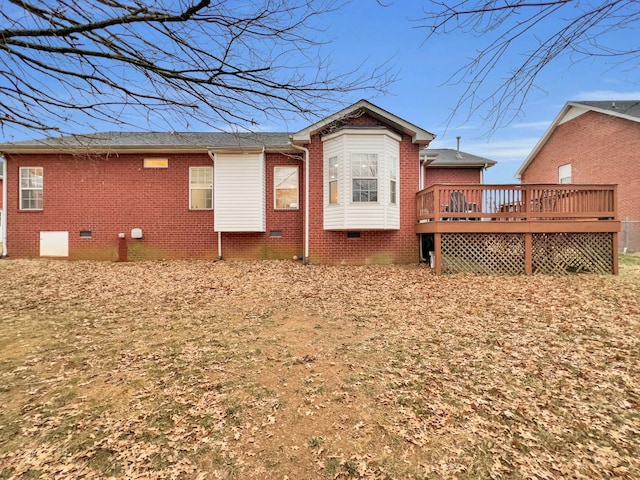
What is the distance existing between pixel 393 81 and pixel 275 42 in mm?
1390

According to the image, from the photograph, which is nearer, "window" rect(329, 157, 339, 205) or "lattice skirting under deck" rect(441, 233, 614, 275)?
"lattice skirting under deck" rect(441, 233, 614, 275)

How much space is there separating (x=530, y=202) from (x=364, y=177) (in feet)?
15.1

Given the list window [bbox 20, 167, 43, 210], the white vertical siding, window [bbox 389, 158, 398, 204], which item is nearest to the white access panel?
window [bbox 20, 167, 43, 210]

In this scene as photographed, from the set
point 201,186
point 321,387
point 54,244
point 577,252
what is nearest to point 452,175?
point 577,252

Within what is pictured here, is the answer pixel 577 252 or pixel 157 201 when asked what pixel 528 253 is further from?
pixel 157 201

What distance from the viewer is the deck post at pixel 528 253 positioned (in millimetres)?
8883

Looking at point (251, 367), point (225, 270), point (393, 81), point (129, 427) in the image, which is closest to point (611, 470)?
point (251, 367)

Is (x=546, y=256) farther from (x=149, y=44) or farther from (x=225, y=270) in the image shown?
(x=149, y=44)

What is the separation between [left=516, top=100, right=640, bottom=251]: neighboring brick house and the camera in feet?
47.0

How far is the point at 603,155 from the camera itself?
15.7 metres

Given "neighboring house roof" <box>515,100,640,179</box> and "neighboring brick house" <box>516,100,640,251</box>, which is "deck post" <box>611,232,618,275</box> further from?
"neighboring house roof" <box>515,100,640,179</box>

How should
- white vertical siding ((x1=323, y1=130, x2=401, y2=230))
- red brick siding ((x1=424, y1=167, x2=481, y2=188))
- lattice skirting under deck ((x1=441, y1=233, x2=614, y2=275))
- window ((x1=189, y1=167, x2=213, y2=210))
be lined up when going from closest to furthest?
lattice skirting under deck ((x1=441, y1=233, x2=614, y2=275)), white vertical siding ((x1=323, y1=130, x2=401, y2=230)), window ((x1=189, y1=167, x2=213, y2=210)), red brick siding ((x1=424, y1=167, x2=481, y2=188))

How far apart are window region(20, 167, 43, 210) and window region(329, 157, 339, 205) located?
34.4ft

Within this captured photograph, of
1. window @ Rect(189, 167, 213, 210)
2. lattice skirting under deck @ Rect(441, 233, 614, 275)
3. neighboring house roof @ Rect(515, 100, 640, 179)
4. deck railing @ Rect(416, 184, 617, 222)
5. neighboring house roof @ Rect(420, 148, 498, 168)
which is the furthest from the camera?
neighboring house roof @ Rect(420, 148, 498, 168)
